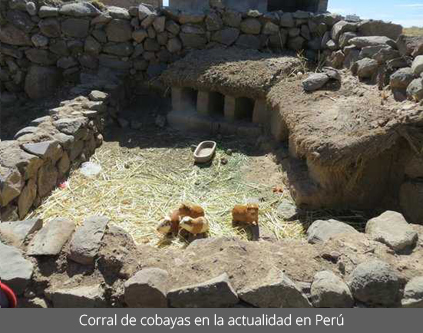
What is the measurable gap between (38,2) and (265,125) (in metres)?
3.94

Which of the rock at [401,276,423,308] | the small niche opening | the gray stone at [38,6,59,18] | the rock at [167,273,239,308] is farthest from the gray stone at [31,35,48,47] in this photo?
the rock at [401,276,423,308]

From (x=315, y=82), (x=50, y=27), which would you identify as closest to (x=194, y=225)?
(x=315, y=82)

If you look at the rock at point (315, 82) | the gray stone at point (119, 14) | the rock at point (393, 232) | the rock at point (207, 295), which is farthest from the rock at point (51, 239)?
the gray stone at point (119, 14)

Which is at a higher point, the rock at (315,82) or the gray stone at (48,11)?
the gray stone at (48,11)

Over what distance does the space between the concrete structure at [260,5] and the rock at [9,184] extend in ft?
15.9

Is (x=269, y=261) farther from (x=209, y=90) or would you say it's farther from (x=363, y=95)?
(x=209, y=90)

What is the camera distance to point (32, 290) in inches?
93.0

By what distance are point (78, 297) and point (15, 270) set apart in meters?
0.43

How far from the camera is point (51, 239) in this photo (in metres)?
2.54

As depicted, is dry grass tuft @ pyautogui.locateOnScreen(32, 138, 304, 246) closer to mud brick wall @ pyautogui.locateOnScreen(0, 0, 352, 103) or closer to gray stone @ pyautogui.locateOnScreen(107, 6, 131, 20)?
mud brick wall @ pyautogui.locateOnScreen(0, 0, 352, 103)

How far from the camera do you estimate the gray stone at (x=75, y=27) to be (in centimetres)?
618

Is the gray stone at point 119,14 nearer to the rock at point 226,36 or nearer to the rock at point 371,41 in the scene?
the rock at point 226,36

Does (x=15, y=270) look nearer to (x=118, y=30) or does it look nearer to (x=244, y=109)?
(x=244, y=109)

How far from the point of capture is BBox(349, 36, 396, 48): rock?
5.00 metres
